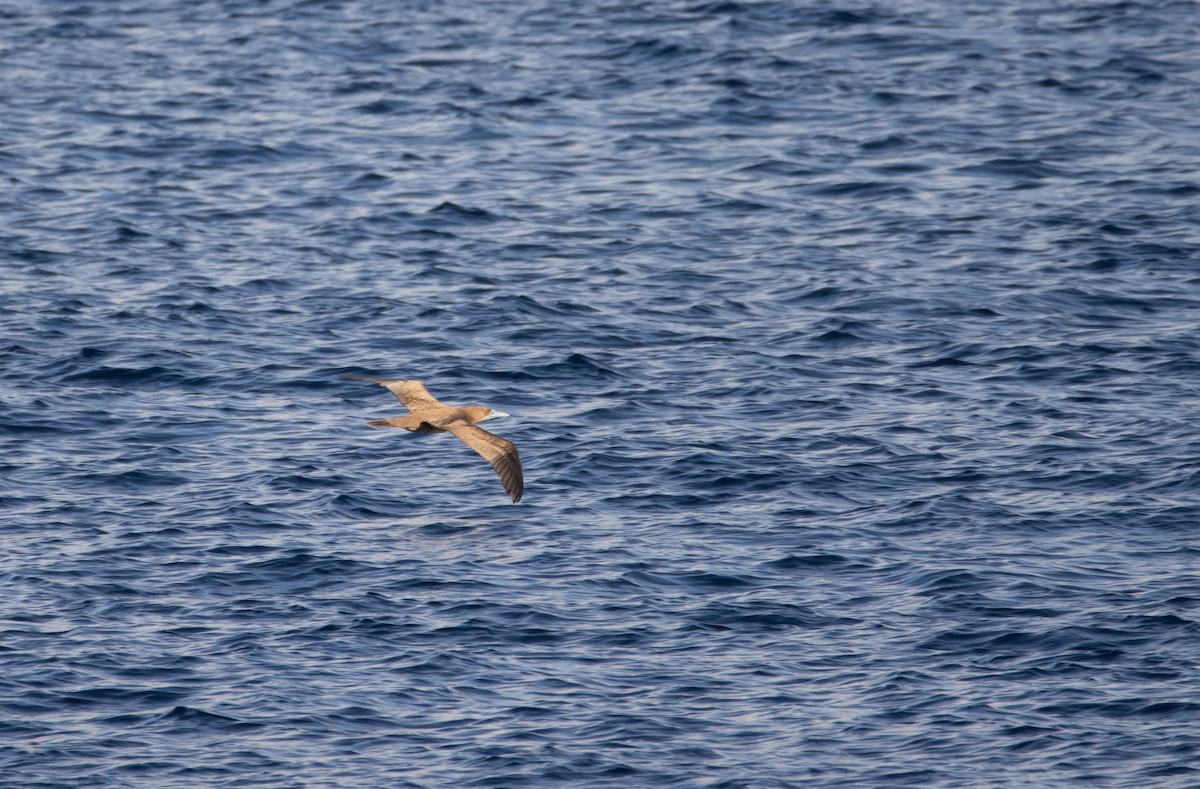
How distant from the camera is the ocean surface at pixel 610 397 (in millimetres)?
14828

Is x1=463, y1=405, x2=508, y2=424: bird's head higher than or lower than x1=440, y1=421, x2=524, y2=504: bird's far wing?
higher

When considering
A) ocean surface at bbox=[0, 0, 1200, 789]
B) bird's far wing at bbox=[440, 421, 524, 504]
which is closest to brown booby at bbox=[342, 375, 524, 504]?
bird's far wing at bbox=[440, 421, 524, 504]

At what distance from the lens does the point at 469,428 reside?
17609mm

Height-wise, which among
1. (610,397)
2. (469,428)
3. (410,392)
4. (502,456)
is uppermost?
(410,392)

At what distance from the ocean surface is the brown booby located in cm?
95

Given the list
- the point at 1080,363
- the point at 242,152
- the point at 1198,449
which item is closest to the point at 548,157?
the point at 242,152

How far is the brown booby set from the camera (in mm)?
17234

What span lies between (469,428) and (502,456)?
0.55 metres

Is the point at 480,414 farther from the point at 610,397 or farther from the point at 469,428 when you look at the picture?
the point at 610,397

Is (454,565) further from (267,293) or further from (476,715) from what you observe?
(267,293)

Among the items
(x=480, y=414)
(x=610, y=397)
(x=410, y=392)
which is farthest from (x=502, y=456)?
(x=610, y=397)

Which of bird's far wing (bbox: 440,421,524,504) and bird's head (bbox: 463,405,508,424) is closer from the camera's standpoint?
bird's far wing (bbox: 440,421,524,504)

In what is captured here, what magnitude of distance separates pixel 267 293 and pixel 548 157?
7.34 metres

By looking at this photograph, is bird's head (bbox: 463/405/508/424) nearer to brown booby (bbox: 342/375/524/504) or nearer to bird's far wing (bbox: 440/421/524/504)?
brown booby (bbox: 342/375/524/504)
